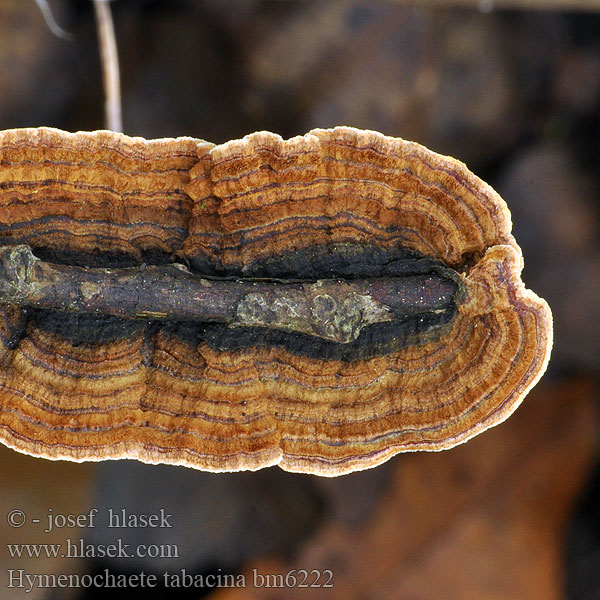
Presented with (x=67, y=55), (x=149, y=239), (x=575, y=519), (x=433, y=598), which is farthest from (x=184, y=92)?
(x=575, y=519)

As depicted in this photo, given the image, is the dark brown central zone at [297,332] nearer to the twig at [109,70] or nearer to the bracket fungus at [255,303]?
the bracket fungus at [255,303]

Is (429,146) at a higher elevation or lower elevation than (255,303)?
higher

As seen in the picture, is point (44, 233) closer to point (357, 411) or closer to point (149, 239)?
point (149, 239)

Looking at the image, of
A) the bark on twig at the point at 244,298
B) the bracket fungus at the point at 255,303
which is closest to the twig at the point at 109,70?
the bracket fungus at the point at 255,303

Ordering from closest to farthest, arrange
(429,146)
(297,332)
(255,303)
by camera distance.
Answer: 1. (255,303)
2. (297,332)
3. (429,146)

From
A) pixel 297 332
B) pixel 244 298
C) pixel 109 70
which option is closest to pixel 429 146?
pixel 109 70

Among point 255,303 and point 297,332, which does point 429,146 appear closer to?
point 297,332

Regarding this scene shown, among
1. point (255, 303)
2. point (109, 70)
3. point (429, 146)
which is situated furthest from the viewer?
point (429, 146)
